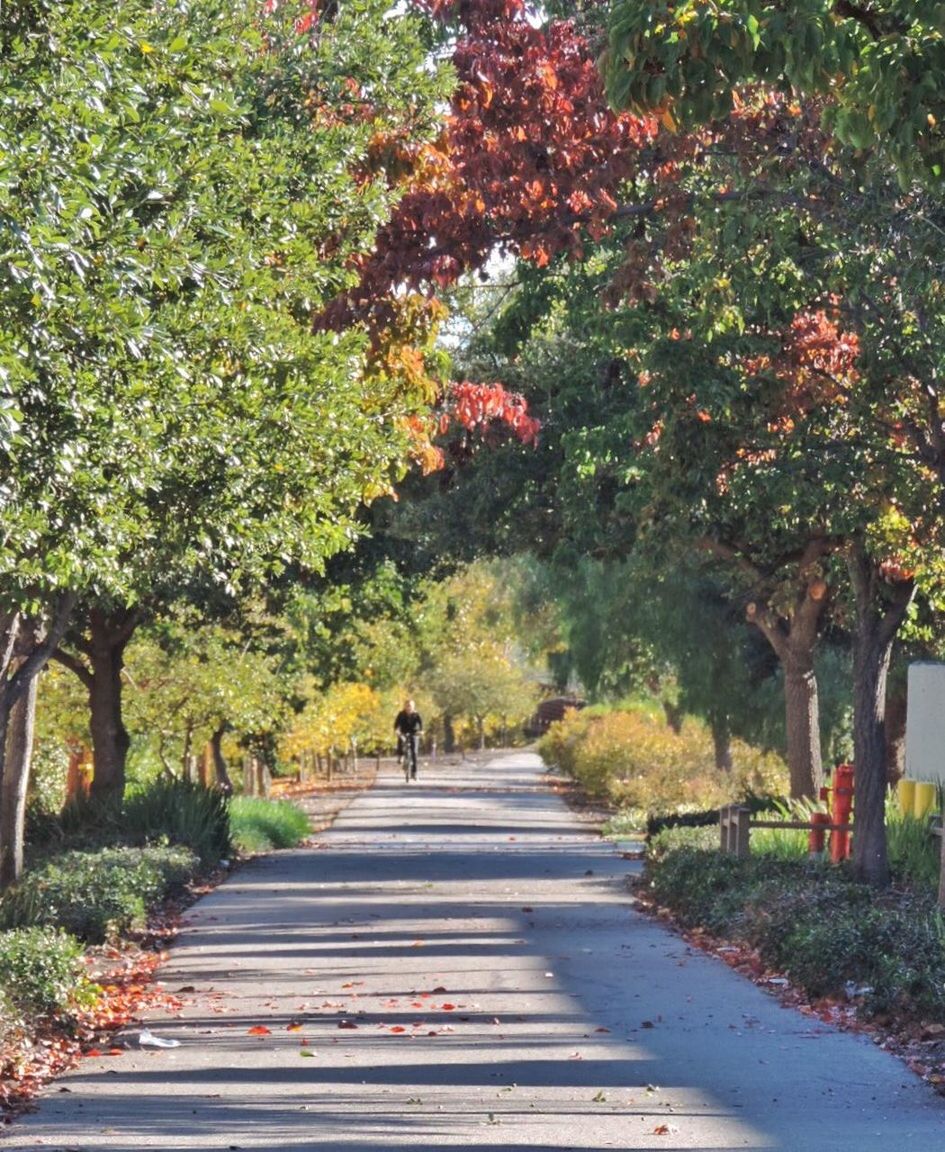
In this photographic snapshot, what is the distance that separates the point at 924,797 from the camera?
20.2 metres

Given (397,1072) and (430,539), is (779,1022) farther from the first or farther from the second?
(430,539)

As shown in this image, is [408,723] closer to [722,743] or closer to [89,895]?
[722,743]

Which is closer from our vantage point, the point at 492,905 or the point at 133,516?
the point at 133,516

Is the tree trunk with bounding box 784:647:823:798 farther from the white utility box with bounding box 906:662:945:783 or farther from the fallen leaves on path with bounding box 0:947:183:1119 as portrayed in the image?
the fallen leaves on path with bounding box 0:947:183:1119

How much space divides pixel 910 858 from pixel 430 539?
8.38 metres

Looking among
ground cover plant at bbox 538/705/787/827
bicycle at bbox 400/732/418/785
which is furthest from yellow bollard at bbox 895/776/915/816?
bicycle at bbox 400/732/418/785

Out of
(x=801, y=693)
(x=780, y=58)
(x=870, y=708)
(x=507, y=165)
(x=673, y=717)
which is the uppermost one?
(x=507, y=165)

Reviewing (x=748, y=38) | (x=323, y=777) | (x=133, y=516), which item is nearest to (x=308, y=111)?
(x=133, y=516)

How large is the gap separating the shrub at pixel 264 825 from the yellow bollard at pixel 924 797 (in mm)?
8440

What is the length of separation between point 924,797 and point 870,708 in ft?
15.3

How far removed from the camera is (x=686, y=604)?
28656 mm

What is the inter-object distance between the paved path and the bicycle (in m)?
25.4

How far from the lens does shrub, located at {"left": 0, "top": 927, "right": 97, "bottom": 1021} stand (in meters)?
10.0

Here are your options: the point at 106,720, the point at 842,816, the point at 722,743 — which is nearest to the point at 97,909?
the point at 842,816
